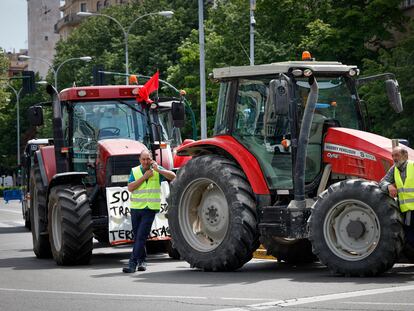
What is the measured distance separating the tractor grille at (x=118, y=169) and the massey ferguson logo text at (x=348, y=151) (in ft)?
13.9

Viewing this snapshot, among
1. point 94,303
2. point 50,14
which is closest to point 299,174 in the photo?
point 94,303

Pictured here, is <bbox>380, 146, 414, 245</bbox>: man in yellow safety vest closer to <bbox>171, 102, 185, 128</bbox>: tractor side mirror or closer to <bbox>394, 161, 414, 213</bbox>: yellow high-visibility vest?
<bbox>394, 161, 414, 213</bbox>: yellow high-visibility vest

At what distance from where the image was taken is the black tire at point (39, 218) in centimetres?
1891

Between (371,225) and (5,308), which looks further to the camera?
(371,225)

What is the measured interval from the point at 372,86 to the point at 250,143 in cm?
2200

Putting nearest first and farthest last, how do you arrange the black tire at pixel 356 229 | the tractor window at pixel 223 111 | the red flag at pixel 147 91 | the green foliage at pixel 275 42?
the black tire at pixel 356 229
the tractor window at pixel 223 111
the red flag at pixel 147 91
the green foliage at pixel 275 42

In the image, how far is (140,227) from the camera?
15398mm

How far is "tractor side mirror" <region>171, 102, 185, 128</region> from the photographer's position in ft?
64.2

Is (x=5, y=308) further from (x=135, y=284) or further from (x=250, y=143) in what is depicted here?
(x=250, y=143)

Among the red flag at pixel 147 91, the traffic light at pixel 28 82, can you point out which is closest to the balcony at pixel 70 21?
the traffic light at pixel 28 82

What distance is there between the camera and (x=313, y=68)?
1466cm

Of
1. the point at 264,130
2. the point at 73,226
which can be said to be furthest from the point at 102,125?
the point at 264,130

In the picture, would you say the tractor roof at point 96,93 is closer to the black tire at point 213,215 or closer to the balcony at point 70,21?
the black tire at point 213,215

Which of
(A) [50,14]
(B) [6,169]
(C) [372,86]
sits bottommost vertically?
(B) [6,169]
